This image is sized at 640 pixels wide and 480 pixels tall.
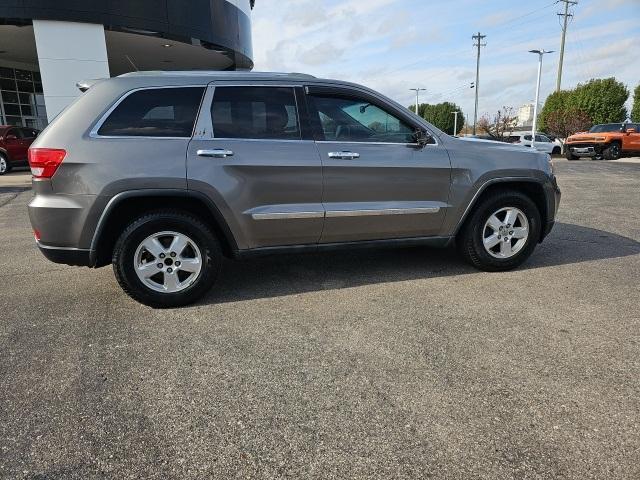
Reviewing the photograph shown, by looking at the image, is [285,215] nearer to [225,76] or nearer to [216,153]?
[216,153]

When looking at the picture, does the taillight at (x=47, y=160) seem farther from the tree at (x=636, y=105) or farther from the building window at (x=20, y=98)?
the tree at (x=636, y=105)

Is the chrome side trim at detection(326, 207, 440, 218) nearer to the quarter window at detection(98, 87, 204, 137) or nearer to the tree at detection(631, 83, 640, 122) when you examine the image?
the quarter window at detection(98, 87, 204, 137)

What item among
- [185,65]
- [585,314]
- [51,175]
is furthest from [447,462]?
[185,65]

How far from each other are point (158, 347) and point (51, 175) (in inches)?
60.6

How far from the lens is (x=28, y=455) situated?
2.06m

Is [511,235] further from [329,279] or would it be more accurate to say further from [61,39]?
[61,39]

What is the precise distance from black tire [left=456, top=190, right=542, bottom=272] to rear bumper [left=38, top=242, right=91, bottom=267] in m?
3.37

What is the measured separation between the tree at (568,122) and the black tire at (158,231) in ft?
124

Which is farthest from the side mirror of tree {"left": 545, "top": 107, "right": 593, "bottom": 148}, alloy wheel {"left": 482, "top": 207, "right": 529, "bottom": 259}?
tree {"left": 545, "top": 107, "right": 593, "bottom": 148}

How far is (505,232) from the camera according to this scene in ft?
14.9

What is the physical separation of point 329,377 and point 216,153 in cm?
196

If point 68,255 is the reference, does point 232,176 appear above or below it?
above

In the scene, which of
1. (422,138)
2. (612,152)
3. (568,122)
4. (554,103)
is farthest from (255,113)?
(554,103)

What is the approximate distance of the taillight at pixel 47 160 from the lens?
3377 mm
